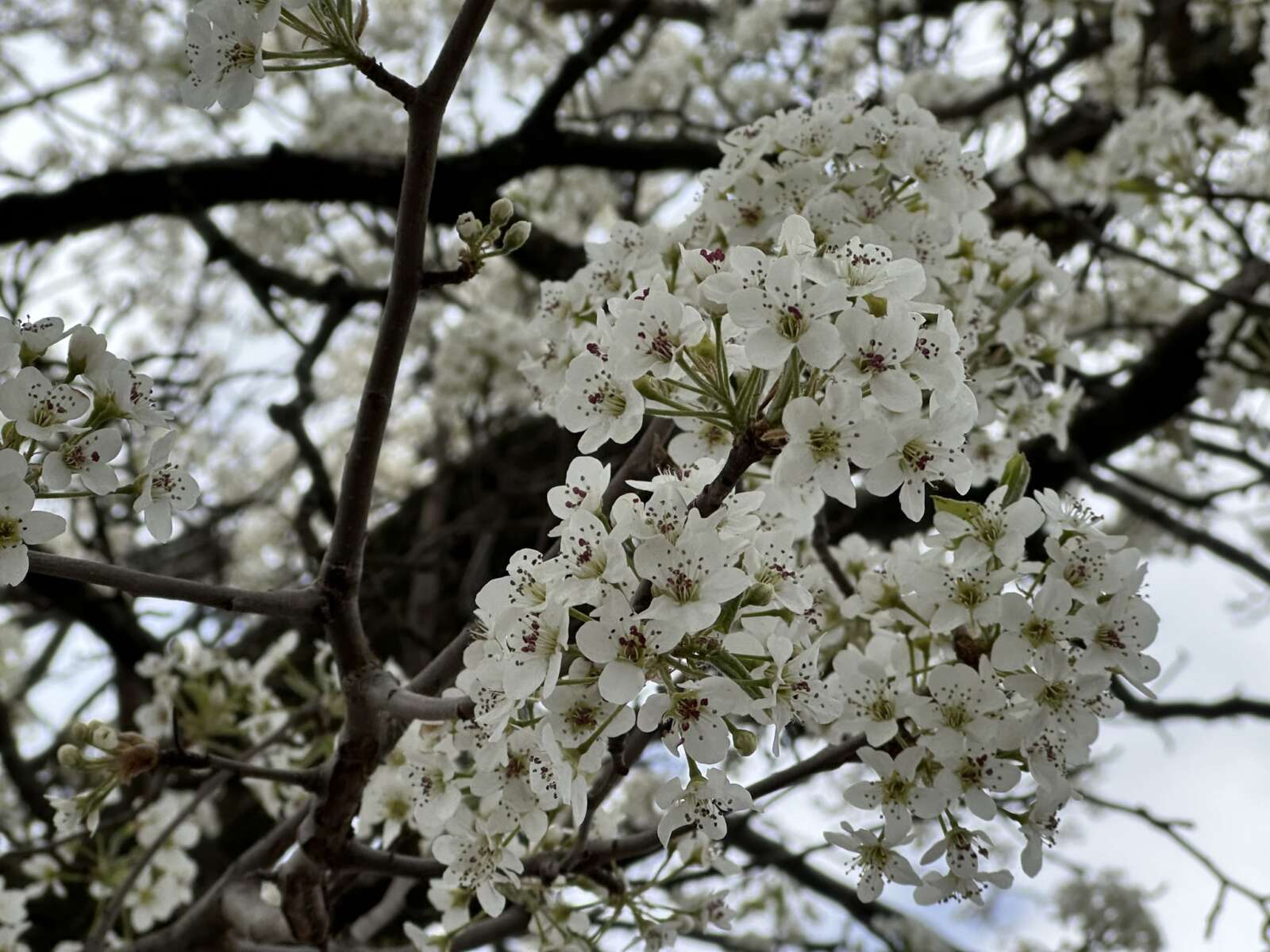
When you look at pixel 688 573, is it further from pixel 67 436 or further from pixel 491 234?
pixel 67 436

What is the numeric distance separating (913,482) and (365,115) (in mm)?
4718

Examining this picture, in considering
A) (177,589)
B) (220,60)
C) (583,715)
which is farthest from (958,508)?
(220,60)

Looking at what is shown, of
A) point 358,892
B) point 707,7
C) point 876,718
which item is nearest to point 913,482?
point 876,718

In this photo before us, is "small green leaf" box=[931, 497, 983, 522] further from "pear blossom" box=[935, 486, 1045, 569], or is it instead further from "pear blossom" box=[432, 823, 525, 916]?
"pear blossom" box=[432, 823, 525, 916]

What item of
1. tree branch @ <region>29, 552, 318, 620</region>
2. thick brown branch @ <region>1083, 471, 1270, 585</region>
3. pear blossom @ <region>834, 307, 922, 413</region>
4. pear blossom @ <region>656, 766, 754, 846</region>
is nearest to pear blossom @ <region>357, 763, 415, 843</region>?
tree branch @ <region>29, 552, 318, 620</region>

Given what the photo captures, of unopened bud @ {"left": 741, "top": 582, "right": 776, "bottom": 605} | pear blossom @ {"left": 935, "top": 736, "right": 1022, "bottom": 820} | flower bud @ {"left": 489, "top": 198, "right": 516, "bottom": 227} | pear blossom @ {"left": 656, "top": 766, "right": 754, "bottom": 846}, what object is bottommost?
pear blossom @ {"left": 656, "top": 766, "right": 754, "bottom": 846}

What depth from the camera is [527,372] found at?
2.03 metres

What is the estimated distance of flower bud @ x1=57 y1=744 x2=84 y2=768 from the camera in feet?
5.38

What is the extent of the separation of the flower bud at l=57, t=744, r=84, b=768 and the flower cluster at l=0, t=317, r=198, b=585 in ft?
1.33

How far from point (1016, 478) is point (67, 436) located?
137 cm

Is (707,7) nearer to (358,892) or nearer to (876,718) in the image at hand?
(358,892)

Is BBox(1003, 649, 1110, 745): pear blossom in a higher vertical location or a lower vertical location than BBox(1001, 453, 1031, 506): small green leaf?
lower

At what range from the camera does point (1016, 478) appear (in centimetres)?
154

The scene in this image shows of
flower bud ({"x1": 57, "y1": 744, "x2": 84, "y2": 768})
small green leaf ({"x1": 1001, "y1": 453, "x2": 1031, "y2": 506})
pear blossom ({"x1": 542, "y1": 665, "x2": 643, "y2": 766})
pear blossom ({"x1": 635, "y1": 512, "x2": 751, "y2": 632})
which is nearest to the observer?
pear blossom ({"x1": 635, "y1": 512, "x2": 751, "y2": 632})
